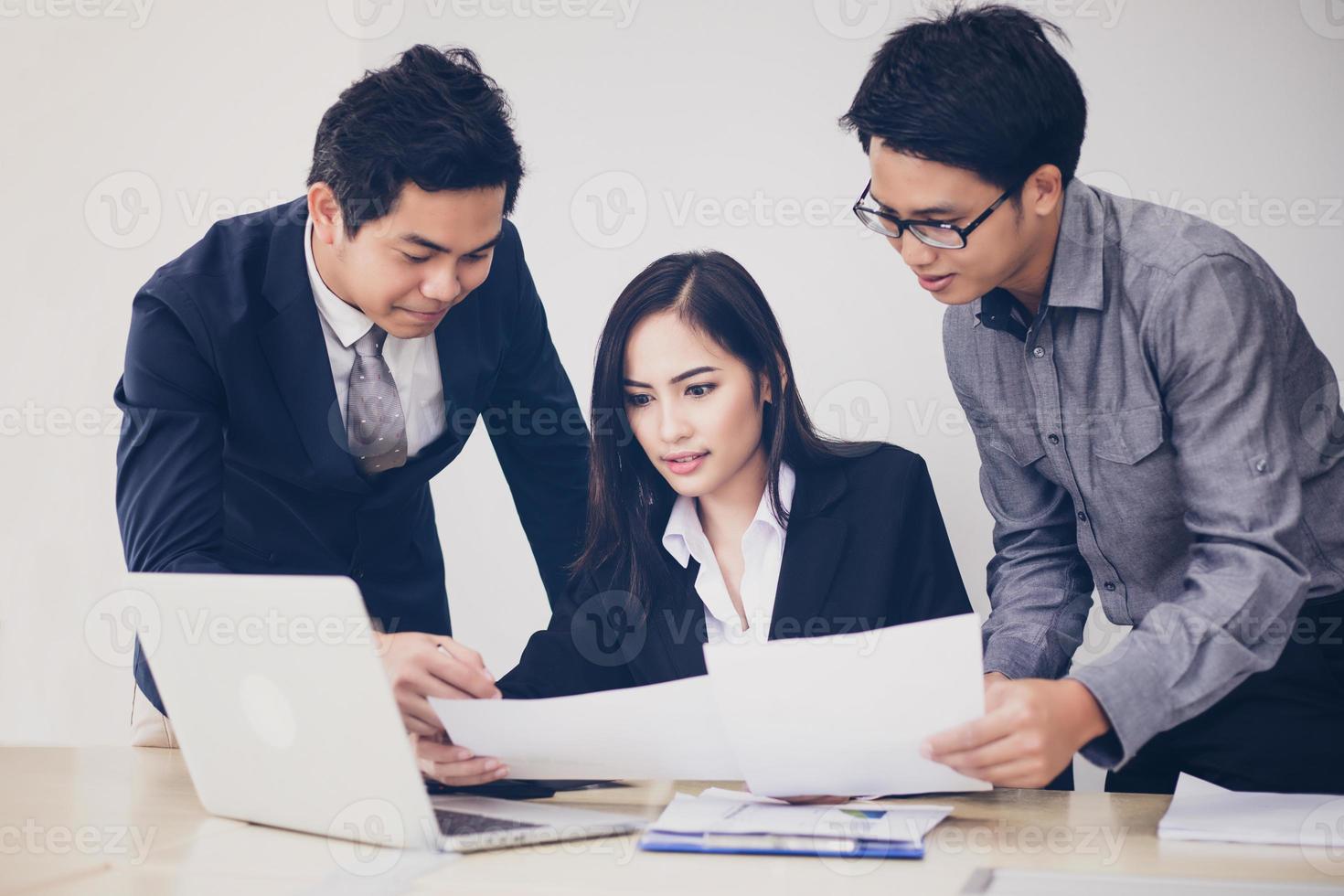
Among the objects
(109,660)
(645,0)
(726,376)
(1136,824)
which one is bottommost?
(109,660)

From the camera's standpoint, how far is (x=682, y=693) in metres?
1.21

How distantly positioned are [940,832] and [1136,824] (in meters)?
0.20

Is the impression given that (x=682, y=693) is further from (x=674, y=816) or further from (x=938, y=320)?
(x=938, y=320)

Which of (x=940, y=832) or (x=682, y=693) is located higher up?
(x=682, y=693)

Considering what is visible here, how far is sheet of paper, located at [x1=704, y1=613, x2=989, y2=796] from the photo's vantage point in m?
1.05

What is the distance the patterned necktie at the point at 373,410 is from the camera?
187 cm

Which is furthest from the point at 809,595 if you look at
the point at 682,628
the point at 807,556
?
the point at 682,628

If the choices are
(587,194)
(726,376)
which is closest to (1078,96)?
(726,376)

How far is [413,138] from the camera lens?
166 centimetres

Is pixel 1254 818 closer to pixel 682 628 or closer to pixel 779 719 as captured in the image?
pixel 779 719

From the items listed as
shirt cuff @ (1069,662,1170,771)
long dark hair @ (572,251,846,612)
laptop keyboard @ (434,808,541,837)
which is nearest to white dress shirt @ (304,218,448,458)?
long dark hair @ (572,251,846,612)

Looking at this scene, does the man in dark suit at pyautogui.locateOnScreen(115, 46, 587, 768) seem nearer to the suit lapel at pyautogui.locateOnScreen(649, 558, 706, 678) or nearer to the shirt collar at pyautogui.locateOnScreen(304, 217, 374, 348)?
the shirt collar at pyautogui.locateOnScreen(304, 217, 374, 348)

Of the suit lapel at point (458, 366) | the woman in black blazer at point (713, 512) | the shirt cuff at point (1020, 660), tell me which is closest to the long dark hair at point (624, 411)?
the woman in black blazer at point (713, 512)

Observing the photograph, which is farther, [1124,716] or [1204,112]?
[1204,112]
